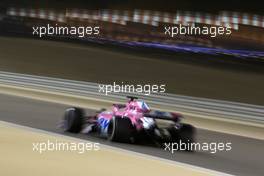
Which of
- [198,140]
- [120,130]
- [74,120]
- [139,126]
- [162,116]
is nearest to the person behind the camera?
[162,116]

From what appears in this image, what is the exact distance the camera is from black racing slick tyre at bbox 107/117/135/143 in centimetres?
652

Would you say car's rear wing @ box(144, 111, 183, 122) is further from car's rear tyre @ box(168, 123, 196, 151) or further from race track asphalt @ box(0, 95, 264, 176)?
race track asphalt @ box(0, 95, 264, 176)

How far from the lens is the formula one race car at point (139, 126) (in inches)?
255

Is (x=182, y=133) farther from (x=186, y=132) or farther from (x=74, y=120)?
(x=74, y=120)

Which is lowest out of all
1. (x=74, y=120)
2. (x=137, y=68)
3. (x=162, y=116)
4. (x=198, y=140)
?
(x=198, y=140)

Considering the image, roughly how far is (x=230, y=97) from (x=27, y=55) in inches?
266

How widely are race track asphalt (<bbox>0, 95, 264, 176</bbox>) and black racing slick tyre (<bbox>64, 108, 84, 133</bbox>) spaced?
0.43 feet

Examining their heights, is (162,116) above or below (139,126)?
above

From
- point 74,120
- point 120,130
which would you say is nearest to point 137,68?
point 74,120

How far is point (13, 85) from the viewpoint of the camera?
14.0 metres

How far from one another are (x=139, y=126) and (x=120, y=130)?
0.81ft

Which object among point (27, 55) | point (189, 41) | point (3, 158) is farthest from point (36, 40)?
point (3, 158)

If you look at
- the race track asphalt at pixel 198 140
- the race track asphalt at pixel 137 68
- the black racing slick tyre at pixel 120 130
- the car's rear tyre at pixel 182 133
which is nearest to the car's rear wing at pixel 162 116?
the car's rear tyre at pixel 182 133

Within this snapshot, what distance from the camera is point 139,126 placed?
6.56 metres
